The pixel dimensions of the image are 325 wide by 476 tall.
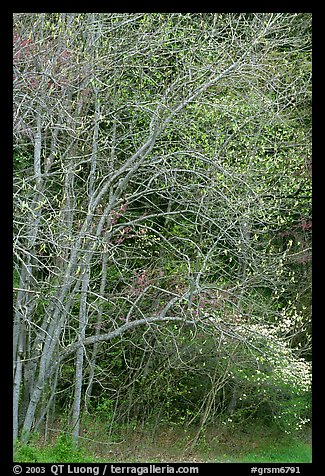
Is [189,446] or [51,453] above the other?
[51,453]

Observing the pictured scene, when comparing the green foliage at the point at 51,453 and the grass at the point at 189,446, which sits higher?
the green foliage at the point at 51,453

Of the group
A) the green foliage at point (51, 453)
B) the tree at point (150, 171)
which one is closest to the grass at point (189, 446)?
the green foliage at point (51, 453)

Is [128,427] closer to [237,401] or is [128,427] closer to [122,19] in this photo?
[237,401]

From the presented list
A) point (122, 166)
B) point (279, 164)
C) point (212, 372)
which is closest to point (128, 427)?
point (212, 372)

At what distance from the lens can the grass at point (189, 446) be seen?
695 centimetres

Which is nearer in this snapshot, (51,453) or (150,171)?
(51,453)

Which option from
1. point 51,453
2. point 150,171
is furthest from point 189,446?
point 150,171

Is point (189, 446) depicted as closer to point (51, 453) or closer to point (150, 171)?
point (51, 453)

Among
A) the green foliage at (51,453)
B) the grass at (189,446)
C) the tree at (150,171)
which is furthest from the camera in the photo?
the grass at (189,446)

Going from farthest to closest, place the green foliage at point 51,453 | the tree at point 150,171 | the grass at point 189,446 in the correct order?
the grass at point 189,446, the tree at point 150,171, the green foliage at point 51,453

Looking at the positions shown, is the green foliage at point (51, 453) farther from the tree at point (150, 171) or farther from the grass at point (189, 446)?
the tree at point (150, 171)

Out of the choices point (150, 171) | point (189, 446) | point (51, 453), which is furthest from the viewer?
point (189, 446)

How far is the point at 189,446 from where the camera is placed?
24.5 feet

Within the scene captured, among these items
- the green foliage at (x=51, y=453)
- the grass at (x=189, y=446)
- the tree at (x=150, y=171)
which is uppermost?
the tree at (x=150, y=171)
